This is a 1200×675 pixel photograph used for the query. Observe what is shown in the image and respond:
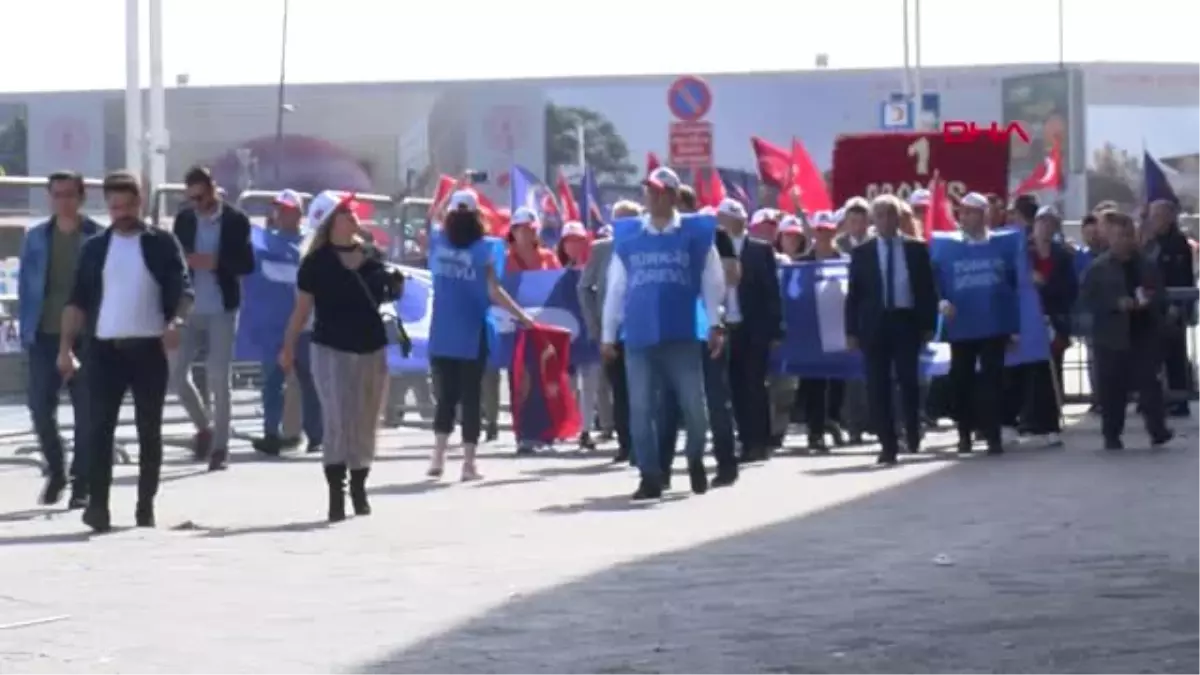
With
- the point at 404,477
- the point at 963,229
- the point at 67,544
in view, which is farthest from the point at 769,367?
the point at 67,544

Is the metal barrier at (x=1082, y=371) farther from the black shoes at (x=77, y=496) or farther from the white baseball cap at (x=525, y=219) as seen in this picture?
the black shoes at (x=77, y=496)

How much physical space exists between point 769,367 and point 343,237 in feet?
19.4

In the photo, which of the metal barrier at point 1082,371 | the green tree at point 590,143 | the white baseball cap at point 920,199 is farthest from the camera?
the green tree at point 590,143

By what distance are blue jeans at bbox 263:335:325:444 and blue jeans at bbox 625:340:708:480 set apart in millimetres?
4702

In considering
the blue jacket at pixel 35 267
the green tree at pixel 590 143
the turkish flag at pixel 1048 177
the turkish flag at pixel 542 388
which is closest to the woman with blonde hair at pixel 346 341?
the blue jacket at pixel 35 267

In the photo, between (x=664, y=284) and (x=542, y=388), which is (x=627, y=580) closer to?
(x=664, y=284)

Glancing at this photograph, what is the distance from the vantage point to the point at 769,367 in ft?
71.7

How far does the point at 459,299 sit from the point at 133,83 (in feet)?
49.0

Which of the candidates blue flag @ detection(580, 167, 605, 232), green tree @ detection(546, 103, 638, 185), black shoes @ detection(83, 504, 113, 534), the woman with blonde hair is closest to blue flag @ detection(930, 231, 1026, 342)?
the woman with blonde hair

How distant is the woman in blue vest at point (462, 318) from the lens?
19.2 meters

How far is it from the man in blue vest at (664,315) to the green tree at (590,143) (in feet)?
201

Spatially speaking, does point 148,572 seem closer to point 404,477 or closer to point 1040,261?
point 404,477

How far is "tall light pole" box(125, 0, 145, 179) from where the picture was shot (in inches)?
1287

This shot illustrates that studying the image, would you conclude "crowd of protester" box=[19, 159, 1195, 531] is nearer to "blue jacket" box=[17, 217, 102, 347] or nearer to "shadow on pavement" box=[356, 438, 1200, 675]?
"blue jacket" box=[17, 217, 102, 347]
